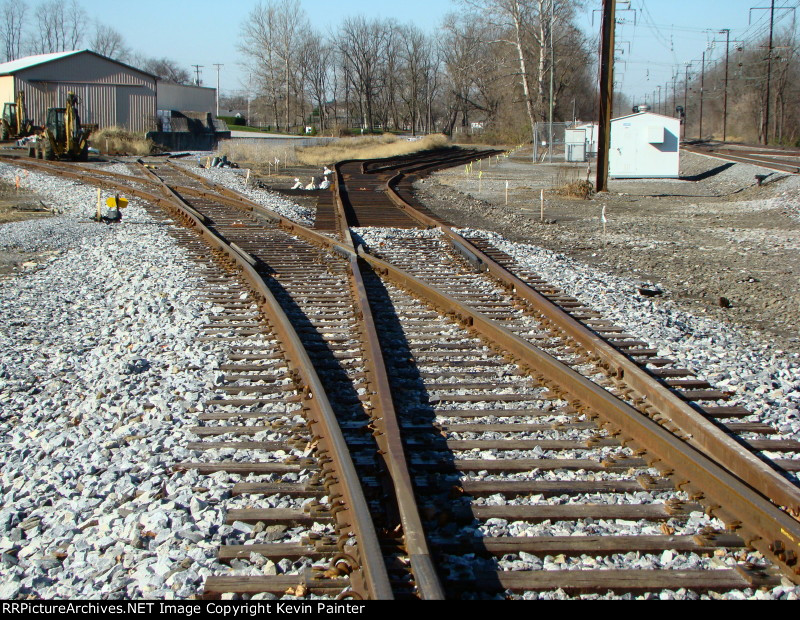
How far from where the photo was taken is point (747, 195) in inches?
947

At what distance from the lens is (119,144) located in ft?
150

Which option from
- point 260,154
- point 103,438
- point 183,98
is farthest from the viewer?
point 183,98

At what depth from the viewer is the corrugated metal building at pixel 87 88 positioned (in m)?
56.4

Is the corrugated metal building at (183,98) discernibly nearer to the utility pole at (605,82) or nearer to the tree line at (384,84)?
the tree line at (384,84)

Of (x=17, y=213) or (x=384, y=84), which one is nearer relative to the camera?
(x=17, y=213)

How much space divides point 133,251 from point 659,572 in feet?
34.6

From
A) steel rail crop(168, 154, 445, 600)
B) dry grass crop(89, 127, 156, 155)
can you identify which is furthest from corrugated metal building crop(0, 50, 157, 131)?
steel rail crop(168, 154, 445, 600)

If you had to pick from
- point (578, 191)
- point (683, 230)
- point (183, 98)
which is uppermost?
A: point (183, 98)

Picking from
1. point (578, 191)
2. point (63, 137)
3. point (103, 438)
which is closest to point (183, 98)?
point (63, 137)

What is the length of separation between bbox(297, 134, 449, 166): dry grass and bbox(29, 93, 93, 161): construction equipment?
33.3 feet

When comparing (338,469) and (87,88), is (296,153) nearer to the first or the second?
(87,88)

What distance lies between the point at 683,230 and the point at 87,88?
50.4m

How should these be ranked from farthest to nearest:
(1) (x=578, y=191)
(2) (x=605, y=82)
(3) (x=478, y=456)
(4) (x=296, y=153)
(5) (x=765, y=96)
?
(5) (x=765, y=96) < (4) (x=296, y=153) < (2) (x=605, y=82) < (1) (x=578, y=191) < (3) (x=478, y=456)
